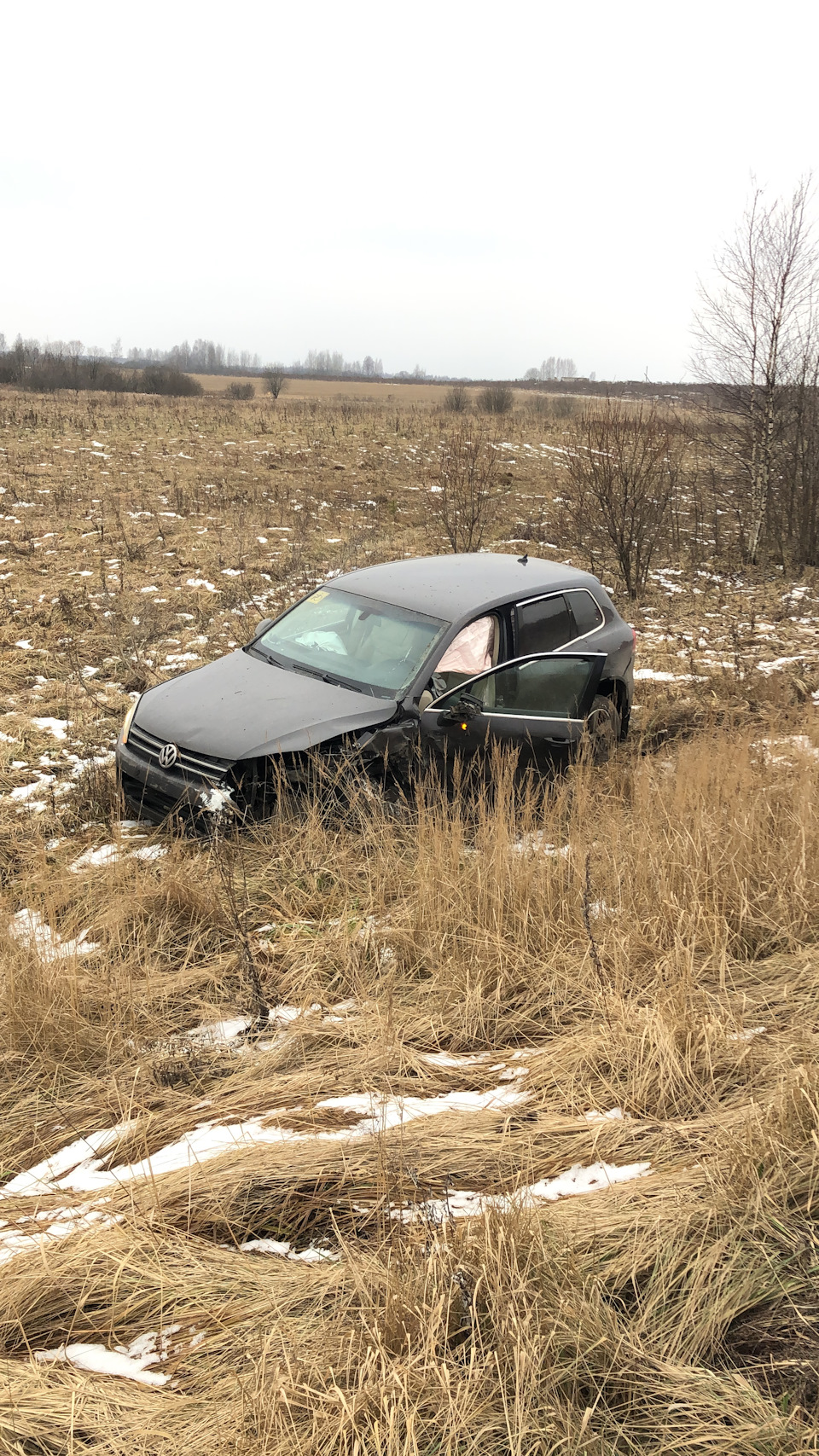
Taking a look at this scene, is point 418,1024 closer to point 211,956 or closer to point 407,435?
point 211,956

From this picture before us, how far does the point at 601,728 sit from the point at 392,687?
1.75m

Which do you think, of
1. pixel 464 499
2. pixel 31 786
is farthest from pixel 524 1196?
pixel 464 499

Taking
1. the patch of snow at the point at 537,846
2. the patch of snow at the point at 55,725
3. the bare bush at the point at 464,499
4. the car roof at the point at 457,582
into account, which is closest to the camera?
the patch of snow at the point at 537,846

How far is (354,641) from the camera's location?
18.8ft

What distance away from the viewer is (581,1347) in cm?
184

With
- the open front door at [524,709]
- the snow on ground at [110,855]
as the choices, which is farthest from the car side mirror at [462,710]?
the snow on ground at [110,855]

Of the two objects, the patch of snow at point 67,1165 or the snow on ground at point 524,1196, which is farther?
the patch of snow at point 67,1165

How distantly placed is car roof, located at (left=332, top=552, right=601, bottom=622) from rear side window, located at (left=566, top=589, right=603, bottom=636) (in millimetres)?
82

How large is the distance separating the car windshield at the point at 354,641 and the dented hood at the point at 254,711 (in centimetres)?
15

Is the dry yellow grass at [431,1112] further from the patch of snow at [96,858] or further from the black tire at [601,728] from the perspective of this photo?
the black tire at [601,728]

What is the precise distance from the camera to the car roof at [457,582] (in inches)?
225

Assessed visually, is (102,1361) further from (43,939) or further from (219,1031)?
(43,939)

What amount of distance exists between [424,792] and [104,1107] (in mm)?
2405

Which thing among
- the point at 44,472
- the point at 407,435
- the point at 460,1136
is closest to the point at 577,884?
the point at 460,1136
